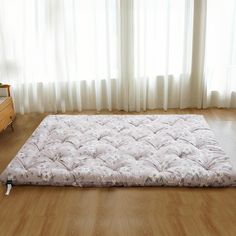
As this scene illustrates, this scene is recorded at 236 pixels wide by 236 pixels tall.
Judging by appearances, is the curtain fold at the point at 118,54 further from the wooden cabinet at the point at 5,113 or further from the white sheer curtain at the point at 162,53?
the wooden cabinet at the point at 5,113

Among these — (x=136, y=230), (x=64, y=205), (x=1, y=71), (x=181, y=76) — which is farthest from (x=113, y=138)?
(x=1, y=71)

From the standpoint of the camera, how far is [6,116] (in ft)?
12.4

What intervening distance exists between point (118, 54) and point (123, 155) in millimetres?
1705

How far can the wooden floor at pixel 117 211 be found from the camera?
2271 millimetres

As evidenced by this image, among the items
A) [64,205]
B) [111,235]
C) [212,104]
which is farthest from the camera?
[212,104]

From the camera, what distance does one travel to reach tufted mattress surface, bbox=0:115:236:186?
274cm

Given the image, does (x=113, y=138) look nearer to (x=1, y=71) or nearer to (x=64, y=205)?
(x=64, y=205)

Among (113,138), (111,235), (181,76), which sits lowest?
(111,235)

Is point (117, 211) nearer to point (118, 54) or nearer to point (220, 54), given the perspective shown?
point (118, 54)

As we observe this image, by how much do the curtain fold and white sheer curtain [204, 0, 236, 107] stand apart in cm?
1

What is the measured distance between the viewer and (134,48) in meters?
4.32

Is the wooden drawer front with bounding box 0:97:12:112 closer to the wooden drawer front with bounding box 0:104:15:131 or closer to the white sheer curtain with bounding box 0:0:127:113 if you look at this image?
the wooden drawer front with bounding box 0:104:15:131

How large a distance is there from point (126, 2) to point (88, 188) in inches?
93.4

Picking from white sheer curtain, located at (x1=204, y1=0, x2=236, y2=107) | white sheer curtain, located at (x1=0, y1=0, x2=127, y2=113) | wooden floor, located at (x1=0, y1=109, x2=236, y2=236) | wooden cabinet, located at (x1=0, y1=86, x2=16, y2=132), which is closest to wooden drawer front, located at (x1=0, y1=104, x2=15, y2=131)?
wooden cabinet, located at (x1=0, y1=86, x2=16, y2=132)
